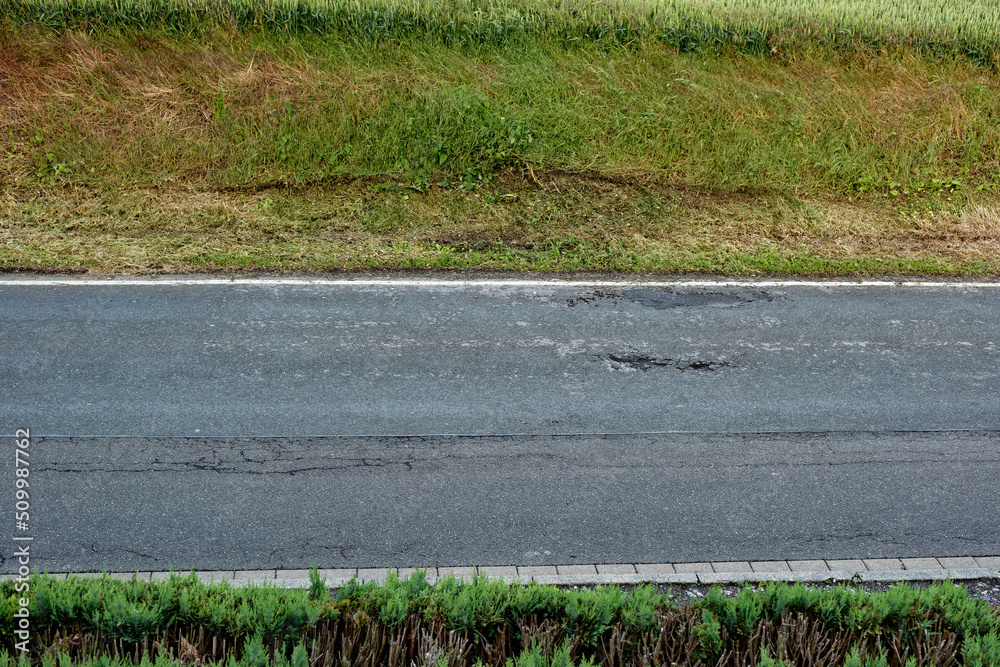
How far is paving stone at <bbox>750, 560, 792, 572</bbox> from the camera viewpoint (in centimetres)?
610

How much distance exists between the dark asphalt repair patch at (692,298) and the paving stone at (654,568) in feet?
16.3

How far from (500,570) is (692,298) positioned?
19.6ft

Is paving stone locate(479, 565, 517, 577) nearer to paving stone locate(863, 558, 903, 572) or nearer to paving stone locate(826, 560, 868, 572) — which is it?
paving stone locate(826, 560, 868, 572)

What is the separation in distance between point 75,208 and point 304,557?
9765 mm

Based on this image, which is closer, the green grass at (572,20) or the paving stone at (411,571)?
the paving stone at (411,571)

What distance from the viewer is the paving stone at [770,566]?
240 inches

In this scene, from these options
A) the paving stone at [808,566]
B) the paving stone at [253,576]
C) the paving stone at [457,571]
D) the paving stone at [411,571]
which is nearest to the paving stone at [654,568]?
the paving stone at [808,566]

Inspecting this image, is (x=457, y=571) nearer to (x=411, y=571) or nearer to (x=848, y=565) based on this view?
(x=411, y=571)

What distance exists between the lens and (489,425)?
7754 mm

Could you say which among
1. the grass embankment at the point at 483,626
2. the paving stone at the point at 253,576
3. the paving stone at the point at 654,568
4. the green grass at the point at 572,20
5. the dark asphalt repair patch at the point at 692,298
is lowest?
the paving stone at the point at 253,576

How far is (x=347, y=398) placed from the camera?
8102 mm

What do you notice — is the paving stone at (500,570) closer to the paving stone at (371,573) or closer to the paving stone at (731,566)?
the paving stone at (371,573)

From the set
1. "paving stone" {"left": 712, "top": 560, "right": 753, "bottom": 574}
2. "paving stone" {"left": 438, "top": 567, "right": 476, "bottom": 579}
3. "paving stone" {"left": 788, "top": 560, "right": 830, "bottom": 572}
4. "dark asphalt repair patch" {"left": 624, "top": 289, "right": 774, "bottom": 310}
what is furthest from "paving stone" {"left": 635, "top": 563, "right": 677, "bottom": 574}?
"dark asphalt repair patch" {"left": 624, "top": 289, "right": 774, "bottom": 310}

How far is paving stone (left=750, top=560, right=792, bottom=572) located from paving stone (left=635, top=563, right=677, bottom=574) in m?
0.64
